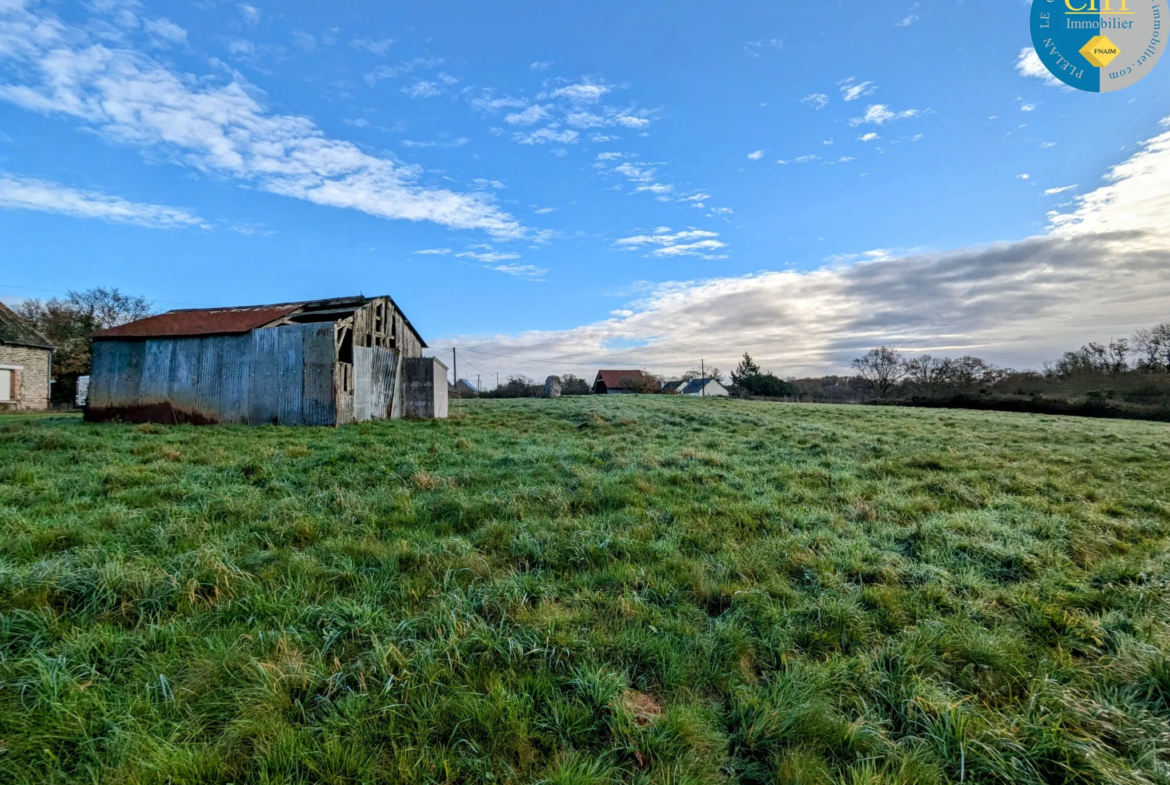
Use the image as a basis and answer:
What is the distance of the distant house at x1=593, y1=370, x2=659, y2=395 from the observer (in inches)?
2312

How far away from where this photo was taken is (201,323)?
645 inches

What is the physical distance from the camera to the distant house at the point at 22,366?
2336cm

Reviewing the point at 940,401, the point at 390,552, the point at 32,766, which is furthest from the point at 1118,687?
the point at 940,401

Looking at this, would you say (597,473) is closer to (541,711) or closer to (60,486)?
(541,711)

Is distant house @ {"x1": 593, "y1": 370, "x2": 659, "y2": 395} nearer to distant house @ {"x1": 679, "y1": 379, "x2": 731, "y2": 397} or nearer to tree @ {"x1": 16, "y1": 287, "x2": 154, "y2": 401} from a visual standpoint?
distant house @ {"x1": 679, "y1": 379, "x2": 731, "y2": 397}

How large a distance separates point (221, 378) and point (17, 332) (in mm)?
19501

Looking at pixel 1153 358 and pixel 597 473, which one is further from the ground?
pixel 1153 358

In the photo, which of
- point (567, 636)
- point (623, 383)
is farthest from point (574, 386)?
point (567, 636)

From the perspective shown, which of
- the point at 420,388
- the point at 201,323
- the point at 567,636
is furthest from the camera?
the point at 420,388

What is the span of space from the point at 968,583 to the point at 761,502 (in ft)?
7.88

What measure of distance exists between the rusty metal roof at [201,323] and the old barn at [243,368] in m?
0.04

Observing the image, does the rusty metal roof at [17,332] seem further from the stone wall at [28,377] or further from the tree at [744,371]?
the tree at [744,371]

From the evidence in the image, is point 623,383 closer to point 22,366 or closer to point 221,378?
point 221,378

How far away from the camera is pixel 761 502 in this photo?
6.15m
